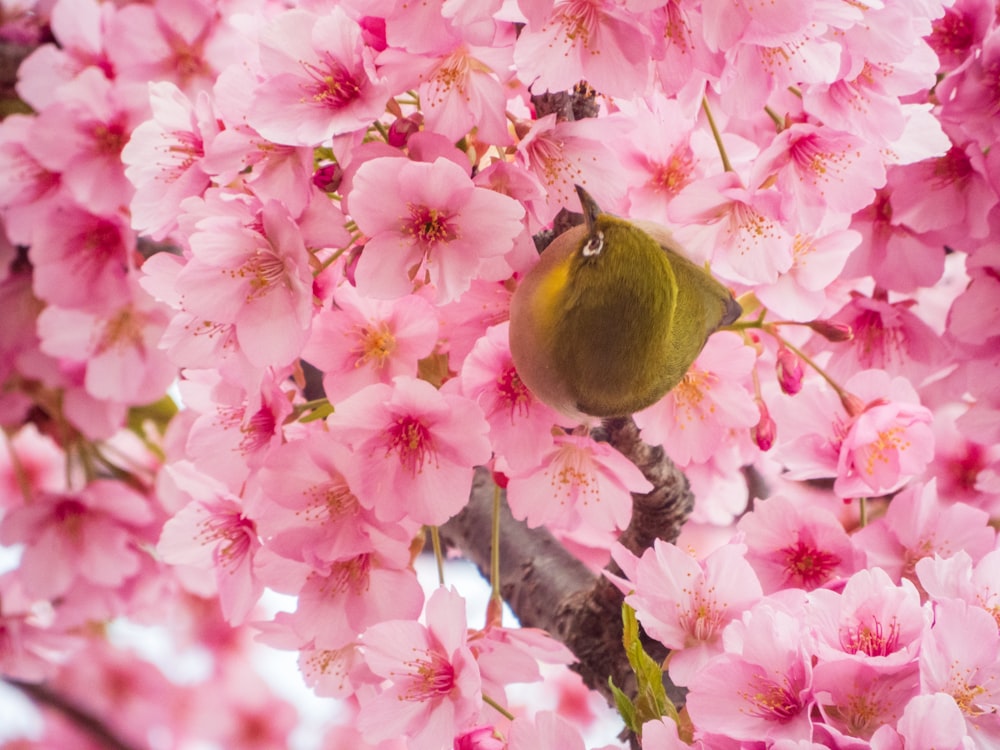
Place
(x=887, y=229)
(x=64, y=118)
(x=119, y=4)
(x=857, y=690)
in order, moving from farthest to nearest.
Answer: (x=119, y=4), (x=64, y=118), (x=887, y=229), (x=857, y=690)

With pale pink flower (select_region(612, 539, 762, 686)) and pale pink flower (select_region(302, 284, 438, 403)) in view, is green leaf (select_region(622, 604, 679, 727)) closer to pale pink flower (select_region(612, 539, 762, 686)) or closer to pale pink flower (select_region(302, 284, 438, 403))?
A: pale pink flower (select_region(612, 539, 762, 686))

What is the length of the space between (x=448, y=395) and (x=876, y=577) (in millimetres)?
298

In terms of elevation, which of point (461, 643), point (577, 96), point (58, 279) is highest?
point (577, 96)

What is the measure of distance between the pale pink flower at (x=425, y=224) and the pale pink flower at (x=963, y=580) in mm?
343

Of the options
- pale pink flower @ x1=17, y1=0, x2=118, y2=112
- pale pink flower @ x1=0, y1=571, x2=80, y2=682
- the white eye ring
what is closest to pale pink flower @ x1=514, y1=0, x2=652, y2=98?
the white eye ring

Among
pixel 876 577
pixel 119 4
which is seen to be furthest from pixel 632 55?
pixel 119 4

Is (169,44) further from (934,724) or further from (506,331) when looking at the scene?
(934,724)

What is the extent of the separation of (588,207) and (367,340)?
19cm

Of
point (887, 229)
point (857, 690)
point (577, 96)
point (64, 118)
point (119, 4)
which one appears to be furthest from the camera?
point (119, 4)

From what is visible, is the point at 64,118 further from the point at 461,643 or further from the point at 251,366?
the point at 461,643

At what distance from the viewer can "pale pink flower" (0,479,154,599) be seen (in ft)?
4.47

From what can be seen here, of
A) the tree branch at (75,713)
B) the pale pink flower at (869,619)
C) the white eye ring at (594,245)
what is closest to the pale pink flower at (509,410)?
the white eye ring at (594,245)

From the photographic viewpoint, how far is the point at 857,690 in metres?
0.68

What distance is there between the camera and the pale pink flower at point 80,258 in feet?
4.14
